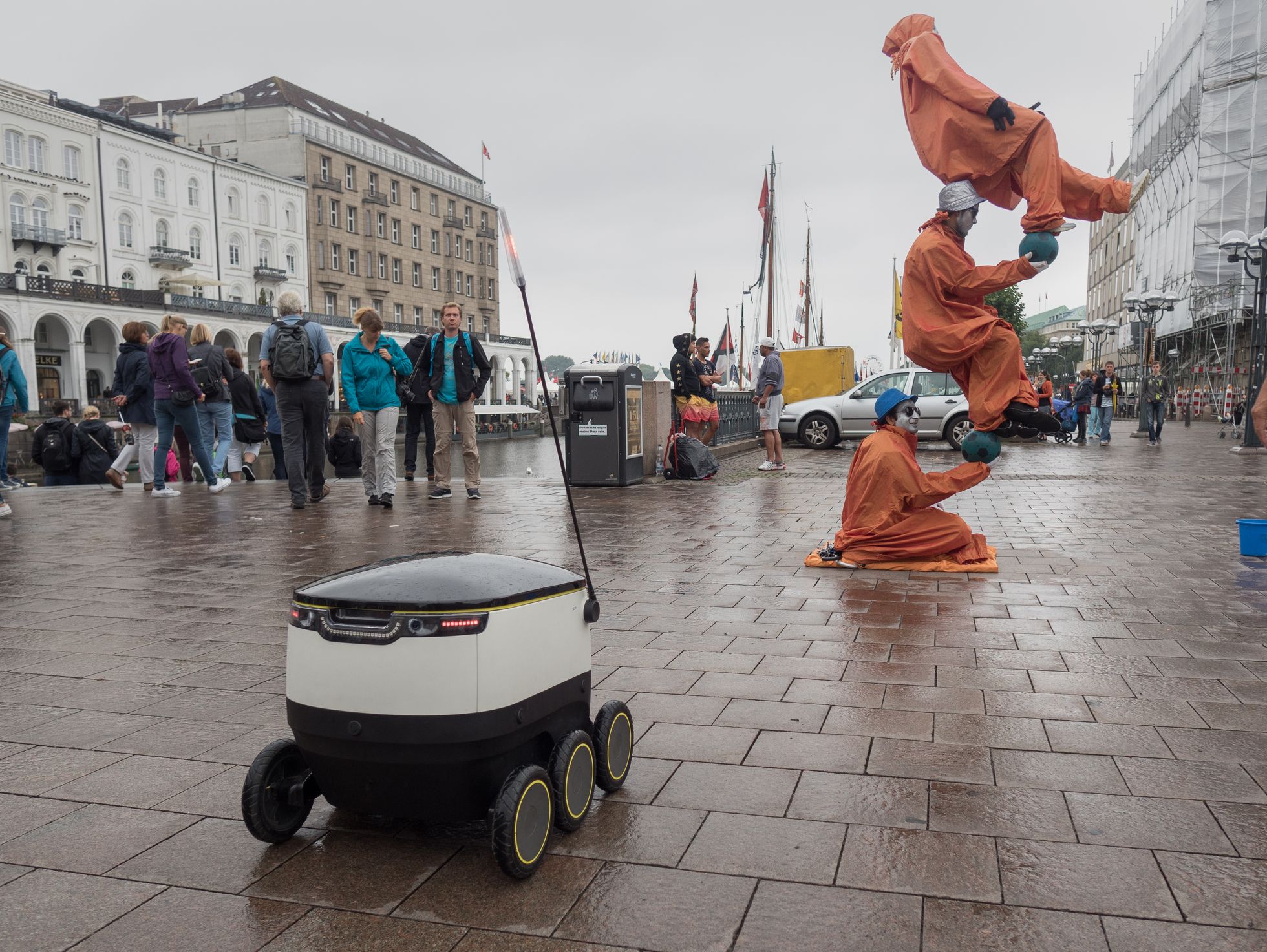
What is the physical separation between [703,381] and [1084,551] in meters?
8.28

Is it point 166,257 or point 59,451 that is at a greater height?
point 166,257

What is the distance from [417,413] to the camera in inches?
526

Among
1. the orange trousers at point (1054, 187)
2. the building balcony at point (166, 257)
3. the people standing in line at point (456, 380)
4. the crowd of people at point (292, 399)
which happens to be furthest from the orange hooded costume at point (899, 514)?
the building balcony at point (166, 257)

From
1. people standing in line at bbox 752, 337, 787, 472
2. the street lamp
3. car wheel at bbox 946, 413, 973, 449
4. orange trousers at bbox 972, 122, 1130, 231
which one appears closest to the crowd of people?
people standing in line at bbox 752, 337, 787, 472

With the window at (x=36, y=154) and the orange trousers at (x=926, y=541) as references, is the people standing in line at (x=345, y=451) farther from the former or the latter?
the window at (x=36, y=154)

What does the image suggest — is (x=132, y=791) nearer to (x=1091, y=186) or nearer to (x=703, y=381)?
(x=1091, y=186)

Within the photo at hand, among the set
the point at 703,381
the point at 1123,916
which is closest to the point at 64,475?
the point at 703,381

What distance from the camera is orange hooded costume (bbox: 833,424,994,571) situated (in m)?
7.01

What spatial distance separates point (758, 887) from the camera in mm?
2545

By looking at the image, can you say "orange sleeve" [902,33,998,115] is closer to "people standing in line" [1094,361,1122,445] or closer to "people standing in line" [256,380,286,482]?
"people standing in line" [256,380,286,482]

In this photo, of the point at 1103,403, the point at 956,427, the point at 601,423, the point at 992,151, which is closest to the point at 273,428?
the point at 601,423

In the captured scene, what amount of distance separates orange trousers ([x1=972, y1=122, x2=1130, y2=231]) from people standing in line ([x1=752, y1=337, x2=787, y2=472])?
8106 mm

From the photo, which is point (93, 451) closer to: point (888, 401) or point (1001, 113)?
point (888, 401)

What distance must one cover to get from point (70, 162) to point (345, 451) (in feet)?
155
